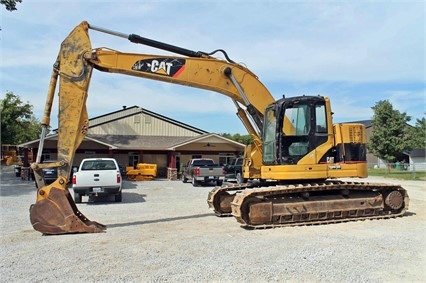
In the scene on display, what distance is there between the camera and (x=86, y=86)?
9336mm

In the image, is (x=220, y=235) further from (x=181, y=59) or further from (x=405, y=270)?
(x=181, y=59)

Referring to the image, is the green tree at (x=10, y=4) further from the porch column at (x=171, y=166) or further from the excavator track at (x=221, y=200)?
the excavator track at (x=221, y=200)

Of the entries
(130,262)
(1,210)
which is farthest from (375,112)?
(130,262)

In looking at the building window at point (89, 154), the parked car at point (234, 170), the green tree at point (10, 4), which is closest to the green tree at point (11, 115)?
the building window at point (89, 154)

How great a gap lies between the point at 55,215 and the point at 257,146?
5512 millimetres

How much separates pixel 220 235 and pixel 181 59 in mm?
4535

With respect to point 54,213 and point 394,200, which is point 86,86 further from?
point 394,200

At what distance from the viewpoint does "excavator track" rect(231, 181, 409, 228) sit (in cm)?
943

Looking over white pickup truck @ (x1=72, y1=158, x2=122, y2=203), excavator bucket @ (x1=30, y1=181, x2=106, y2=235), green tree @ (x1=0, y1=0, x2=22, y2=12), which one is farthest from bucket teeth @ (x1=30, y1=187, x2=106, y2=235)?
green tree @ (x1=0, y1=0, x2=22, y2=12)

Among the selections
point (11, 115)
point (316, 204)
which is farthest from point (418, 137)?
point (11, 115)

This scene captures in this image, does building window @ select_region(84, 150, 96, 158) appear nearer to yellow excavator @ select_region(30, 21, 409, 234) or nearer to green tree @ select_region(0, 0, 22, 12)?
green tree @ select_region(0, 0, 22, 12)

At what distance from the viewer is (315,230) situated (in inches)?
358

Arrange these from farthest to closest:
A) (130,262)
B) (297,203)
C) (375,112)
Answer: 1. (375,112)
2. (297,203)
3. (130,262)

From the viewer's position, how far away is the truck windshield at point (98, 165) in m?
16.3
